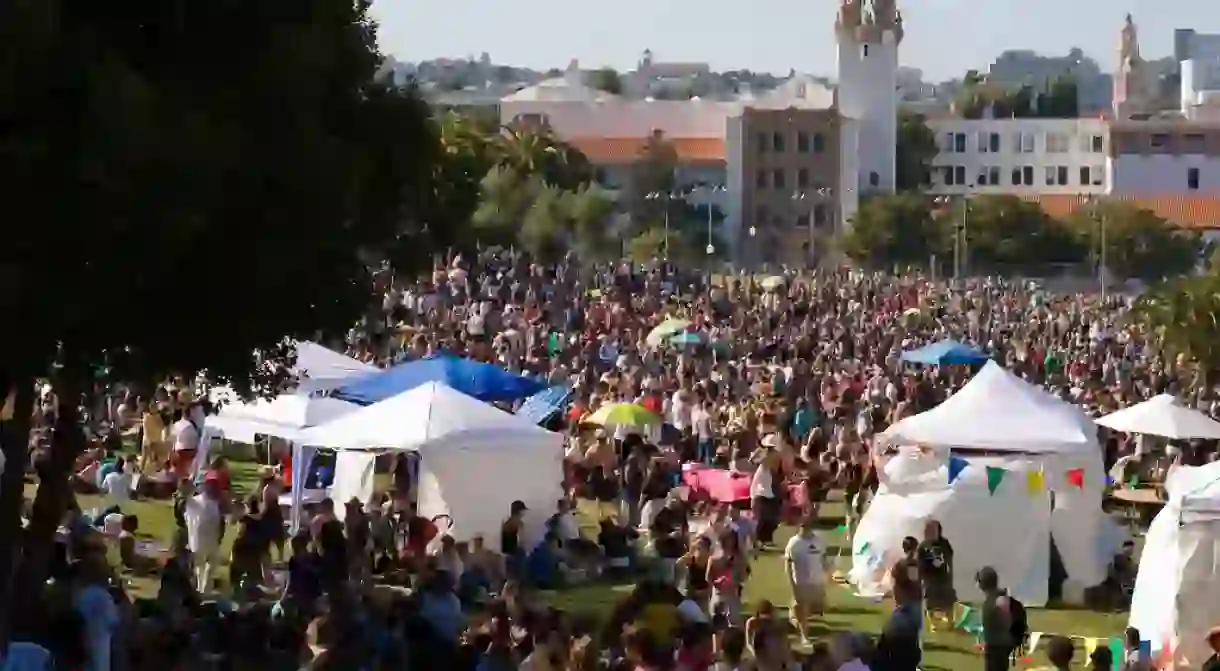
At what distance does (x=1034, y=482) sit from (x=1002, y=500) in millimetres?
367

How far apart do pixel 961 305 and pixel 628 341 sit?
1856 centimetres

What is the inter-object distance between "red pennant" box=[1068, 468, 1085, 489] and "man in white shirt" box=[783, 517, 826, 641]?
336 cm

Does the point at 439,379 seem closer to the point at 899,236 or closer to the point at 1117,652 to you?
the point at 1117,652

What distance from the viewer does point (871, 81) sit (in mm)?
114375

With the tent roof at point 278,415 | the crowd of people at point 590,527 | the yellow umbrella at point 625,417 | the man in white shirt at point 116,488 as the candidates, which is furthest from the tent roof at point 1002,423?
the man in white shirt at point 116,488

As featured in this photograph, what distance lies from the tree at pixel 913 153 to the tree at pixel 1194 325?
274 feet

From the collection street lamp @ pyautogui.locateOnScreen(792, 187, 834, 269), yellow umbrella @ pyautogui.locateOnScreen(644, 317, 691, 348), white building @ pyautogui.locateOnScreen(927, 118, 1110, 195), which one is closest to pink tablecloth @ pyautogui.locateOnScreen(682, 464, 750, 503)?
yellow umbrella @ pyautogui.locateOnScreen(644, 317, 691, 348)

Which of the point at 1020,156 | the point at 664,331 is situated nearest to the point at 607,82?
the point at 1020,156

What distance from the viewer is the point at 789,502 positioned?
23547 mm

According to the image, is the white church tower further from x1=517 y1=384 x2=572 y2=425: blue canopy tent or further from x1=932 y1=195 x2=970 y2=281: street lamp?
x1=517 y1=384 x2=572 y2=425: blue canopy tent

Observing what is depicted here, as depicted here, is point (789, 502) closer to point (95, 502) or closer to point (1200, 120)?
point (95, 502)

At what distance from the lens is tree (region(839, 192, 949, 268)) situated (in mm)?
95688

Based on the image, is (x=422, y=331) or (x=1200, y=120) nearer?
(x=422, y=331)

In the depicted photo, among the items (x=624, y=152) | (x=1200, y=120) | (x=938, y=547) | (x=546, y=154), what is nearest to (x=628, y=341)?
(x=938, y=547)
